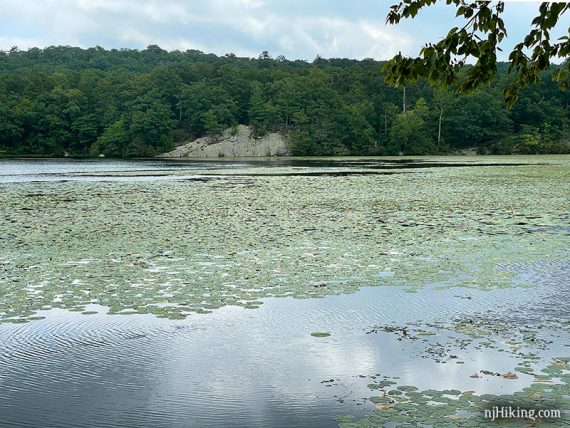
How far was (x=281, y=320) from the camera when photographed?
8.66 meters

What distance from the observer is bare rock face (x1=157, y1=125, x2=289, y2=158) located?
97875mm

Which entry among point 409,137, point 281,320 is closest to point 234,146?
point 409,137

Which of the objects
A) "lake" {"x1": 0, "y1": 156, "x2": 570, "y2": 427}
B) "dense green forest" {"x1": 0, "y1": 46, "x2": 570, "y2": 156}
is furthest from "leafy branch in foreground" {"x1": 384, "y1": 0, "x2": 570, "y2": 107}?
"dense green forest" {"x1": 0, "y1": 46, "x2": 570, "y2": 156}

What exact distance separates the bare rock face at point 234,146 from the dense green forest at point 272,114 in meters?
1.74

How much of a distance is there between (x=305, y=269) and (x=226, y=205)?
10877 millimetres

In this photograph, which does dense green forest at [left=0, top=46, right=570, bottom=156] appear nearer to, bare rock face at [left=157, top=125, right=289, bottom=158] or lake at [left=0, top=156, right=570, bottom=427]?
bare rock face at [left=157, top=125, right=289, bottom=158]

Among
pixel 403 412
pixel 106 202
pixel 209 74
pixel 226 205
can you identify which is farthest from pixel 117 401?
pixel 209 74

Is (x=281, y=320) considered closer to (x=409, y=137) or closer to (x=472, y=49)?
(x=472, y=49)

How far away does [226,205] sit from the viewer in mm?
22188

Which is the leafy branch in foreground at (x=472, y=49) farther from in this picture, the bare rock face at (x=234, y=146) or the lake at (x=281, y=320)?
the bare rock face at (x=234, y=146)

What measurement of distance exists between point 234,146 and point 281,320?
3622 inches

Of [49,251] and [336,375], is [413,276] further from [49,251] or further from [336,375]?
[49,251]

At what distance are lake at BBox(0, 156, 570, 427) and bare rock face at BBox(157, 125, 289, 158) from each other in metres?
80.3

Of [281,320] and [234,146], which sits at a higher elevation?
[234,146]
